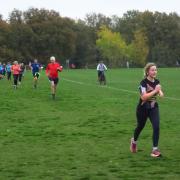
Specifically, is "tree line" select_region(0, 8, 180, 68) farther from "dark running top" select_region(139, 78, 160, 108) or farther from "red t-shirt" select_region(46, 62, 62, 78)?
"dark running top" select_region(139, 78, 160, 108)

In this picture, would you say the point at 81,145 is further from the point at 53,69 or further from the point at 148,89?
the point at 53,69

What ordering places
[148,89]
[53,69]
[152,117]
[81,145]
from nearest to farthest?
[148,89]
[152,117]
[81,145]
[53,69]

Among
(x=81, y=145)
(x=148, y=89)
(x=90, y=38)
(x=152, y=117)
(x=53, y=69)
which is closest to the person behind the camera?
(x=148, y=89)

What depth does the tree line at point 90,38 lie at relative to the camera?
115 metres

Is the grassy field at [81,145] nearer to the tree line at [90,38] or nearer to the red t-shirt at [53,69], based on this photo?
the red t-shirt at [53,69]

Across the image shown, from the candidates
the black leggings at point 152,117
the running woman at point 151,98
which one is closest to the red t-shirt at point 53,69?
the black leggings at point 152,117

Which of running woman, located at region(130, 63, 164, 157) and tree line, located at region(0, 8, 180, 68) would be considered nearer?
running woman, located at region(130, 63, 164, 157)

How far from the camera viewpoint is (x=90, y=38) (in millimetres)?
134500

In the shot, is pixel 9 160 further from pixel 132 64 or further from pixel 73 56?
pixel 132 64

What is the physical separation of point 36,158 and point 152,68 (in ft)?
8.97

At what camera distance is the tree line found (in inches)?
4523

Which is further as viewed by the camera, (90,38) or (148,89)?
(90,38)

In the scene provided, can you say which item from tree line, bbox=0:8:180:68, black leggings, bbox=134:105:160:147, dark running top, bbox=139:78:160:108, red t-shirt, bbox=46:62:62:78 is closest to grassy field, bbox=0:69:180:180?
black leggings, bbox=134:105:160:147

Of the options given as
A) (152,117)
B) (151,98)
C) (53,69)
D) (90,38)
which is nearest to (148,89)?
(151,98)
